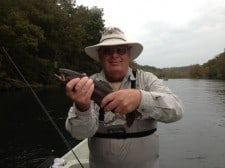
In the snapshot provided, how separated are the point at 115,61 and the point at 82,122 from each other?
0.61 meters

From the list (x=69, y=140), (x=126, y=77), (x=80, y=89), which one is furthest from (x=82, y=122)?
(x=69, y=140)

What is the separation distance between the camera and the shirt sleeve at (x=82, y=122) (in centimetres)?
297

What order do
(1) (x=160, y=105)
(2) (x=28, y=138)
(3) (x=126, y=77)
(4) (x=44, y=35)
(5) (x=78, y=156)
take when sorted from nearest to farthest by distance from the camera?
(1) (x=160, y=105) < (3) (x=126, y=77) < (5) (x=78, y=156) < (2) (x=28, y=138) < (4) (x=44, y=35)

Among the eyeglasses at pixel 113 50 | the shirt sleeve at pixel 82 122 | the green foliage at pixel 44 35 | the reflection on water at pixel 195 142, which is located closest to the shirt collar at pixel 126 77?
the eyeglasses at pixel 113 50

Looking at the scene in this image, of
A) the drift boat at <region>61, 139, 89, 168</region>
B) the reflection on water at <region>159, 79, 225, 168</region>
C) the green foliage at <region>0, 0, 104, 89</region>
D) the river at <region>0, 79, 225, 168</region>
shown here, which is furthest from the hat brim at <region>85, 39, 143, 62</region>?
the green foliage at <region>0, 0, 104, 89</region>

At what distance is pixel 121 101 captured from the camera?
2.67 m

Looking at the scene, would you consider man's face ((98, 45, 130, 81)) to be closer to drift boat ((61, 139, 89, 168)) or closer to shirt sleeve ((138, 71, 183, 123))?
shirt sleeve ((138, 71, 183, 123))

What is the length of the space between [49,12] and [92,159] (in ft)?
207

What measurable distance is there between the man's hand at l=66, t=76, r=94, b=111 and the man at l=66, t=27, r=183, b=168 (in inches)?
1.2

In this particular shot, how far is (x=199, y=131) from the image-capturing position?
23.1 metres

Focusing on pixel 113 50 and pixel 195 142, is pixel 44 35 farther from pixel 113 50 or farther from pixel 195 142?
pixel 113 50

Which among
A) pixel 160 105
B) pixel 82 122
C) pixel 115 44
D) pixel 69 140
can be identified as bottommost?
pixel 69 140

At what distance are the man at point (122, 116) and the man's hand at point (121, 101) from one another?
26 mm

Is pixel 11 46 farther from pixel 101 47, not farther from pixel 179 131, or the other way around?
pixel 101 47
